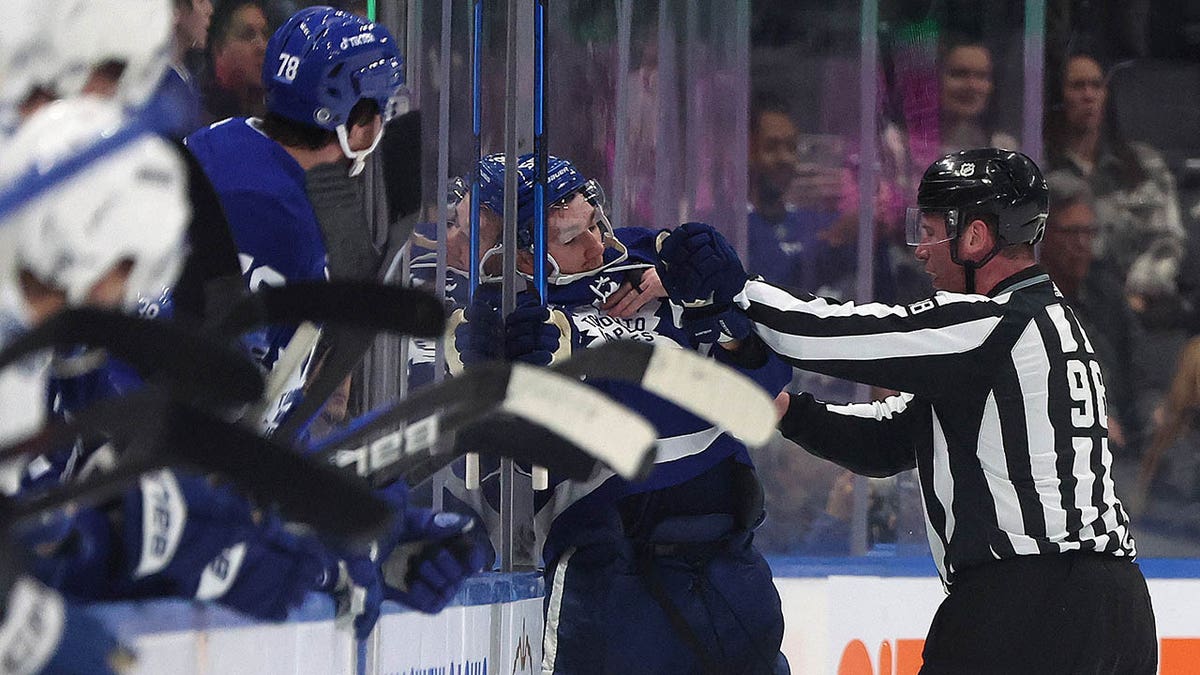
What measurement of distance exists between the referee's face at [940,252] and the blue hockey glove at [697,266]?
44cm

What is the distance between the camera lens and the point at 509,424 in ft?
2.33

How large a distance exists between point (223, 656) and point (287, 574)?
0.04m

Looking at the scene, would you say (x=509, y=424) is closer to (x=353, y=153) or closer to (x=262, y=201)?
(x=262, y=201)

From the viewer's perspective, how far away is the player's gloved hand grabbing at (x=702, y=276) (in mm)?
1992

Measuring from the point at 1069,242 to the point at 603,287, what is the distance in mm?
2293

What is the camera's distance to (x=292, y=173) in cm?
127

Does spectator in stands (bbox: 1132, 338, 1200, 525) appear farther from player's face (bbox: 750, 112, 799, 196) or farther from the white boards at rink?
player's face (bbox: 750, 112, 799, 196)

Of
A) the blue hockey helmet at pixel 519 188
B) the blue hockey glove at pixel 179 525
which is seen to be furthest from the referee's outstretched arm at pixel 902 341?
the blue hockey glove at pixel 179 525

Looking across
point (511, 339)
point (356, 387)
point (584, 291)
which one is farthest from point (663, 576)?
point (356, 387)

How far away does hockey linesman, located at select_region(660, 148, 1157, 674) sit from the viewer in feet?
7.07

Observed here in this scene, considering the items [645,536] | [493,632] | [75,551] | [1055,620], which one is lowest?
[1055,620]

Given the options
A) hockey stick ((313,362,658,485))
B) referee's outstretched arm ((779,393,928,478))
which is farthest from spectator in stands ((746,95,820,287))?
hockey stick ((313,362,658,485))

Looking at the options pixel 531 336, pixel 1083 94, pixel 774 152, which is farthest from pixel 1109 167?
pixel 531 336

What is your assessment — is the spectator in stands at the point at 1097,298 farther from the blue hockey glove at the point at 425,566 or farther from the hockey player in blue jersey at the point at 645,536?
the blue hockey glove at the point at 425,566
